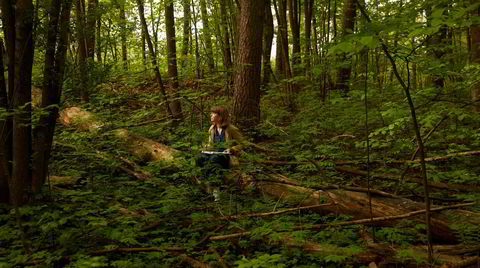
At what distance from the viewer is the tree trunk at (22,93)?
452 cm

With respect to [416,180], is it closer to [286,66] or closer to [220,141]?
[220,141]

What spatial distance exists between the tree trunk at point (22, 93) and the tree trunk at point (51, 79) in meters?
0.15

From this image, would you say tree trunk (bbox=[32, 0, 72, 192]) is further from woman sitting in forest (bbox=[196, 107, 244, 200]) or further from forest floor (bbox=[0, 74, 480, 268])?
woman sitting in forest (bbox=[196, 107, 244, 200])

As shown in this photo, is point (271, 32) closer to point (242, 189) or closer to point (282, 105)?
point (282, 105)

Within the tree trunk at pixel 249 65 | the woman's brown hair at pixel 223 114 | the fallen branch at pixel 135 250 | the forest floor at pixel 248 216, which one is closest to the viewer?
the forest floor at pixel 248 216

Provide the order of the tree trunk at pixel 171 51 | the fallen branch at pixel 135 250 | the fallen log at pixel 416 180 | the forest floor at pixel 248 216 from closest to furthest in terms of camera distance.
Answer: the forest floor at pixel 248 216 < the fallen branch at pixel 135 250 < the fallen log at pixel 416 180 < the tree trunk at pixel 171 51

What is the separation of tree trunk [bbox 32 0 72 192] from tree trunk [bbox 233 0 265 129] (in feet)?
13.7

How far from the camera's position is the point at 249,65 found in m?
8.53

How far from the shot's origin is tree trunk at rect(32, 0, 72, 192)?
15.8 feet

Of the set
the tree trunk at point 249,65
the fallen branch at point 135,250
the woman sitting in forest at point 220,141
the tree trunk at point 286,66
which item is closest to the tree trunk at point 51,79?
the fallen branch at point 135,250

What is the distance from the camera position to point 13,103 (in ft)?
15.0

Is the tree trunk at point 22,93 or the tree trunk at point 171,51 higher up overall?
the tree trunk at point 171,51

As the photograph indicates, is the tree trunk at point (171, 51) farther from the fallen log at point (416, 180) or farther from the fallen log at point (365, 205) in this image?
the fallen log at point (365, 205)

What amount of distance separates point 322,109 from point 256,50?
220 cm
